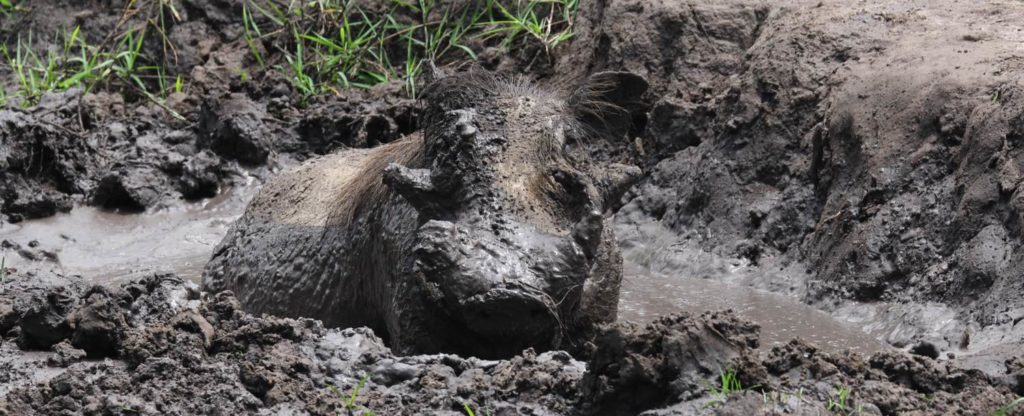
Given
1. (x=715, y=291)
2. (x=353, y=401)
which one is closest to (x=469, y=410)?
(x=353, y=401)

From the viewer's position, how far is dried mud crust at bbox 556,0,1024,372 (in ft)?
21.4

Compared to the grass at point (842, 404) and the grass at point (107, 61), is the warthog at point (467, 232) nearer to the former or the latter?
the grass at point (842, 404)

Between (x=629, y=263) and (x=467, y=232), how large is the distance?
12.6 ft

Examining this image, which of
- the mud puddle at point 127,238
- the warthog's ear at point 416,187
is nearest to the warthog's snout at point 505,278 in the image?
the warthog's ear at point 416,187

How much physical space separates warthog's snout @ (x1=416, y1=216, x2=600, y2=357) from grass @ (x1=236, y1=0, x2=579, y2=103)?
608cm

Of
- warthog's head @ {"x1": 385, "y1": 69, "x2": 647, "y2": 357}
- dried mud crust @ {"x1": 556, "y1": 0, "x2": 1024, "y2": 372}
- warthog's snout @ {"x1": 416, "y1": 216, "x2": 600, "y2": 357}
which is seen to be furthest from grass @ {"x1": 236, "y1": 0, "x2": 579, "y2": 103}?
warthog's snout @ {"x1": 416, "y1": 216, "x2": 600, "y2": 357}

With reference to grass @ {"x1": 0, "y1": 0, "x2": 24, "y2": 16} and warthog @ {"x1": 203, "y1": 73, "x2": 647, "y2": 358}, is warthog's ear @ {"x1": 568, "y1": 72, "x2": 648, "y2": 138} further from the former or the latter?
grass @ {"x1": 0, "y1": 0, "x2": 24, "y2": 16}

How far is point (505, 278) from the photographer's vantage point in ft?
14.8

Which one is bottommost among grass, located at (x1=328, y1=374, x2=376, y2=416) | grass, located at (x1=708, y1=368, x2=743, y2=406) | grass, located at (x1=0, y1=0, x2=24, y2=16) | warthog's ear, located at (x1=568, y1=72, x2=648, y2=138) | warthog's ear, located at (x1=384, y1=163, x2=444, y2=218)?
grass, located at (x1=328, y1=374, x2=376, y2=416)

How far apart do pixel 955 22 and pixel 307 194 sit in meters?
4.15

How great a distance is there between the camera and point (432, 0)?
11.6m

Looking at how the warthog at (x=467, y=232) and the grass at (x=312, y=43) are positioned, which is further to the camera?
the grass at (x=312, y=43)

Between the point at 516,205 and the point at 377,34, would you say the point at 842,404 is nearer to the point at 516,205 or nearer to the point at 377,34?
the point at 516,205

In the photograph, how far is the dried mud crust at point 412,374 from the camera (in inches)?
159
